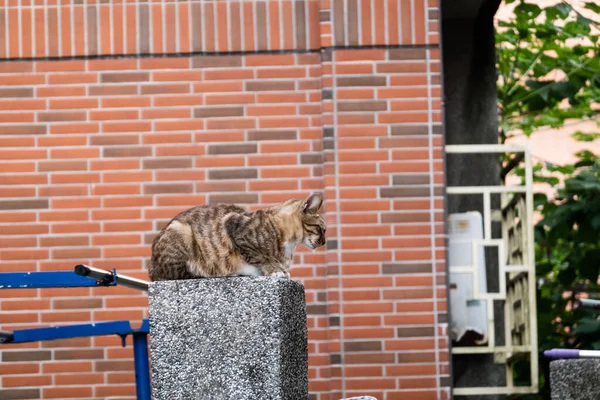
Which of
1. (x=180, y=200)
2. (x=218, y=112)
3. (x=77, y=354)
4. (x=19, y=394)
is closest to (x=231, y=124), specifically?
(x=218, y=112)

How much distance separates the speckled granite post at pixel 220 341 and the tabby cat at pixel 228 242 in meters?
0.34

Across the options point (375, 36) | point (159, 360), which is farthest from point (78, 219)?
point (159, 360)

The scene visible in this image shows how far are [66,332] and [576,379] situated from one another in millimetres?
2407

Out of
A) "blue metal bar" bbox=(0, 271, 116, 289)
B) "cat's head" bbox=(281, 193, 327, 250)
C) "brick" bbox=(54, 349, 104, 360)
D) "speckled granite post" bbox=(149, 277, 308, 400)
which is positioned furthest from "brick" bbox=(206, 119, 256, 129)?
"speckled granite post" bbox=(149, 277, 308, 400)

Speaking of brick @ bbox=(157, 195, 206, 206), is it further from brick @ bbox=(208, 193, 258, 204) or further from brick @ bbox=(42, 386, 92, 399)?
brick @ bbox=(42, 386, 92, 399)

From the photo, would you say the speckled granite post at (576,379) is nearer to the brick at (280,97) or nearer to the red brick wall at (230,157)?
the red brick wall at (230,157)

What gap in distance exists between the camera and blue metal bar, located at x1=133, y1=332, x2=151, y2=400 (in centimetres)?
557

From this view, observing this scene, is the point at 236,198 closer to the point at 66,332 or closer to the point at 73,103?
the point at 73,103

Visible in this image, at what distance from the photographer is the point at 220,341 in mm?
3818

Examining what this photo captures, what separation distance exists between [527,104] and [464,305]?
10.5 ft

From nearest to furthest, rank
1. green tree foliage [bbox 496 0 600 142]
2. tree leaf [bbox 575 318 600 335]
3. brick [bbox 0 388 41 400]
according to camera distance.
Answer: brick [bbox 0 388 41 400] → tree leaf [bbox 575 318 600 335] → green tree foliage [bbox 496 0 600 142]

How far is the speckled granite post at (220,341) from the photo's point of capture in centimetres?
381

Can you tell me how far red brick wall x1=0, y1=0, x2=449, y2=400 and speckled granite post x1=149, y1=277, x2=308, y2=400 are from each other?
2.87 metres

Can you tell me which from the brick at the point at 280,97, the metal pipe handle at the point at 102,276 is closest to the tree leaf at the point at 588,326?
the brick at the point at 280,97
